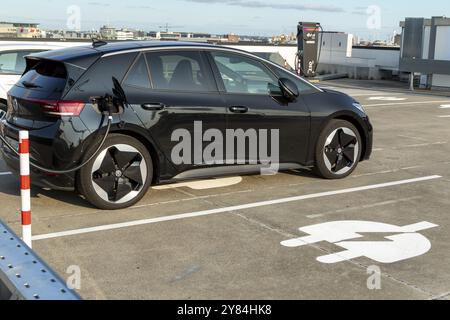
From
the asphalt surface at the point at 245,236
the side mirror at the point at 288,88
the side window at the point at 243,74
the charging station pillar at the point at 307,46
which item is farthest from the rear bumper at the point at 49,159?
the charging station pillar at the point at 307,46

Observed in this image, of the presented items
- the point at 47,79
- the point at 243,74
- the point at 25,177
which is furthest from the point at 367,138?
the point at 25,177

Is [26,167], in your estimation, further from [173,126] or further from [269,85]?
[269,85]

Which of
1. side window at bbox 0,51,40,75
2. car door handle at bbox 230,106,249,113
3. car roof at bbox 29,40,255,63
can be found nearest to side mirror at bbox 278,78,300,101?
car door handle at bbox 230,106,249,113

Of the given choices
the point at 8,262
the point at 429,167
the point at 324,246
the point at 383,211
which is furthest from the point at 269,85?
the point at 8,262

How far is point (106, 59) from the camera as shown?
18.4 feet

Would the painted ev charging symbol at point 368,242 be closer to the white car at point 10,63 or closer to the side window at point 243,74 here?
the side window at point 243,74

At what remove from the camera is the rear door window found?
32.4ft

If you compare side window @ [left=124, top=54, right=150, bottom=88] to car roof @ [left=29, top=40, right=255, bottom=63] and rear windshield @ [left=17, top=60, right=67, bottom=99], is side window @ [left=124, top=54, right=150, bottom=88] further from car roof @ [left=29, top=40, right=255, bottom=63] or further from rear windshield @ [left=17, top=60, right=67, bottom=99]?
rear windshield @ [left=17, top=60, right=67, bottom=99]

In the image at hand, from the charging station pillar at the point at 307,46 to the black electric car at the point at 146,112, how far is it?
18928 millimetres

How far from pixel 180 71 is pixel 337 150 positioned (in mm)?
2300

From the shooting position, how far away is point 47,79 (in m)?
5.59

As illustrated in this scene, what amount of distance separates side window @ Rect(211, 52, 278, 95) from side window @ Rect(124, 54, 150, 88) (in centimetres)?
86

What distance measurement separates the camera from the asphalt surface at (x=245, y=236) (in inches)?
155
